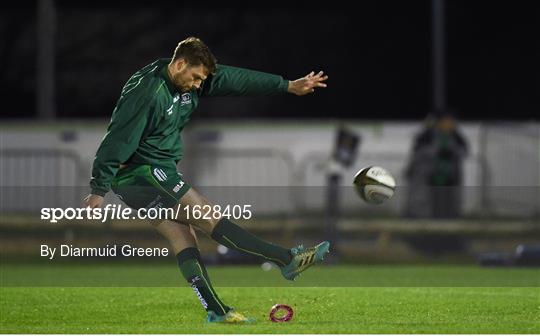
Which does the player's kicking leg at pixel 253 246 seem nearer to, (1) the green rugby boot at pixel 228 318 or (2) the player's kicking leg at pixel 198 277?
(2) the player's kicking leg at pixel 198 277

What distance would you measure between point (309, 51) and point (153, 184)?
80.4 ft

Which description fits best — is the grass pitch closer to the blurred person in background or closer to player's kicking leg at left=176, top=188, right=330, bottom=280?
player's kicking leg at left=176, top=188, right=330, bottom=280

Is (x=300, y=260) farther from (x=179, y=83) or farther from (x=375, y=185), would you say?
(x=375, y=185)

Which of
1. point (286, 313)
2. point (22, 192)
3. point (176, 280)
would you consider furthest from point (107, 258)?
point (286, 313)

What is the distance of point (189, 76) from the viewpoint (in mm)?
12336

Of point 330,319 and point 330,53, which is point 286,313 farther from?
point 330,53

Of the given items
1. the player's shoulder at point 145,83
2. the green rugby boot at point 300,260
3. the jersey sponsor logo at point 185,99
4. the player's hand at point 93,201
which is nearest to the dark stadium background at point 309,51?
the jersey sponsor logo at point 185,99

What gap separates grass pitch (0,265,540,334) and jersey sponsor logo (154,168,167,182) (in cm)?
115

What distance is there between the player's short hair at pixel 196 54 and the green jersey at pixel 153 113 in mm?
267

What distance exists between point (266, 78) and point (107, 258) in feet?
32.8

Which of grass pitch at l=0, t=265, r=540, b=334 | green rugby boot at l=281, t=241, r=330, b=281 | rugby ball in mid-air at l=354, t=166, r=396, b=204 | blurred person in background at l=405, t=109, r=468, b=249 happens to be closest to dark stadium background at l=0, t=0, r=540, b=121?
blurred person in background at l=405, t=109, r=468, b=249

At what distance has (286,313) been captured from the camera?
13.1 m

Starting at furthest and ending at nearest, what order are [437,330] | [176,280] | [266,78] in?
[176,280], [266,78], [437,330]

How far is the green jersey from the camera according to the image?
12195 millimetres
